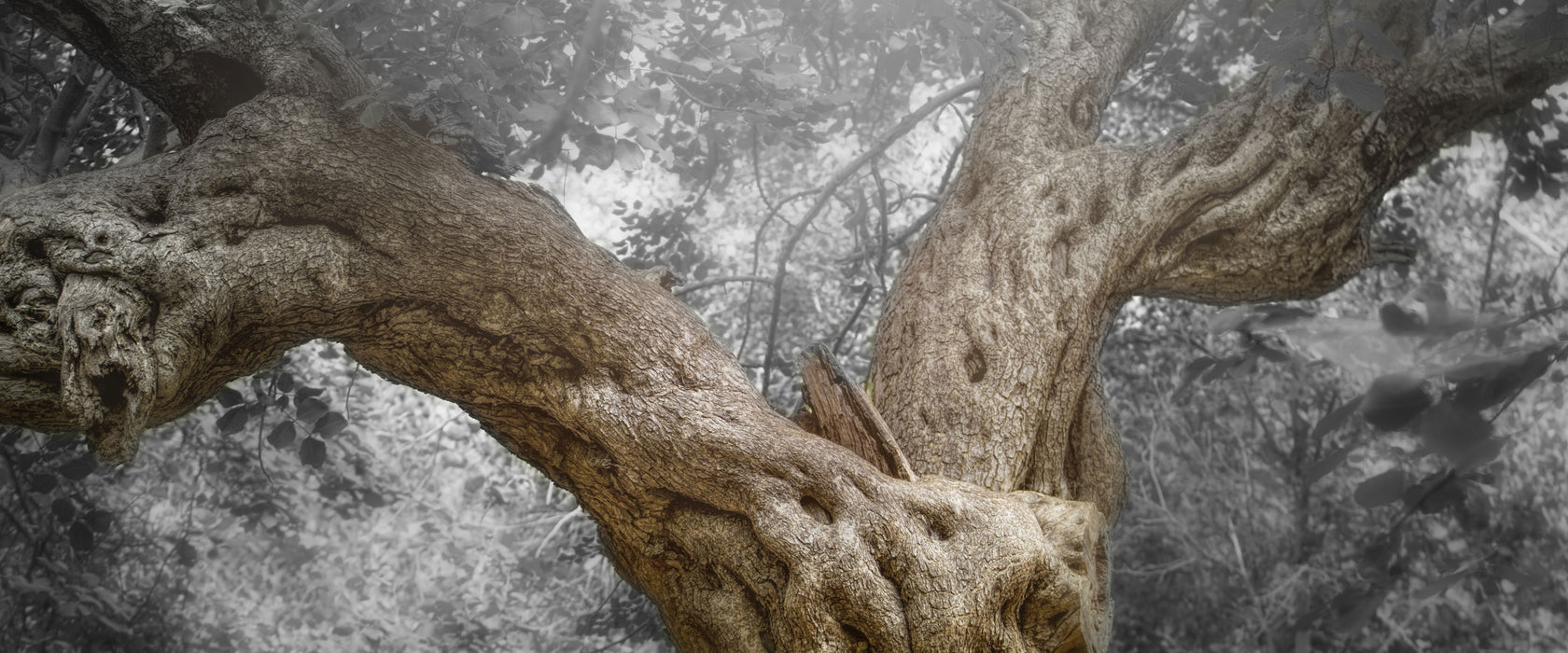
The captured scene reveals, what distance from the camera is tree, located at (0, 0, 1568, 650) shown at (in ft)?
4.70

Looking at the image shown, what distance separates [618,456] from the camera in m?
1.63

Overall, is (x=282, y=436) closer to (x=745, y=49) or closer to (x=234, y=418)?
(x=234, y=418)

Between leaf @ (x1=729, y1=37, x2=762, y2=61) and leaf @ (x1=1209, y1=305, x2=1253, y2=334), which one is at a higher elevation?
leaf @ (x1=729, y1=37, x2=762, y2=61)

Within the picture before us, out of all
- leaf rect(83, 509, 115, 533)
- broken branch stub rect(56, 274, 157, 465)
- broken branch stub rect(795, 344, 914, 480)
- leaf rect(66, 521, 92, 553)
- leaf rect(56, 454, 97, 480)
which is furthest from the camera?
leaf rect(83, 509, 115, 533)

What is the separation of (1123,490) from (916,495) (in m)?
0.78

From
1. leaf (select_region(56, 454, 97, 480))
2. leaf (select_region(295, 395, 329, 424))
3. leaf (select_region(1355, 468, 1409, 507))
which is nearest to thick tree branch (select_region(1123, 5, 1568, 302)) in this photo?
leaf (select_region(1355, 468, 1409, 507))

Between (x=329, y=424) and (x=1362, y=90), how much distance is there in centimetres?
263

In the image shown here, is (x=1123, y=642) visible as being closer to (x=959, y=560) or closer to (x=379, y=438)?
(x=959, y=560)

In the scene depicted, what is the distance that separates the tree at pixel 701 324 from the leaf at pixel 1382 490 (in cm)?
44

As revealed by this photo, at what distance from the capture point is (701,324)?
A: 1882mm

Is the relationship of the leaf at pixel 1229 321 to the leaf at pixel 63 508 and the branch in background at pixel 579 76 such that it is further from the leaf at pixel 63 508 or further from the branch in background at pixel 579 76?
the leaf at pixel 63 508

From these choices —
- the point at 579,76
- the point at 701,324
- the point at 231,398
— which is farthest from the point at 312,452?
the point at 701,324

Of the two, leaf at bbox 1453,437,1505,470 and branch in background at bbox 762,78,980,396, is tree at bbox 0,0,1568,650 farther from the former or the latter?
branch in background at bbox 762,78,980,396

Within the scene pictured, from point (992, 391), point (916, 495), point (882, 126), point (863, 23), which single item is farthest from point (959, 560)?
point (882, 126)
